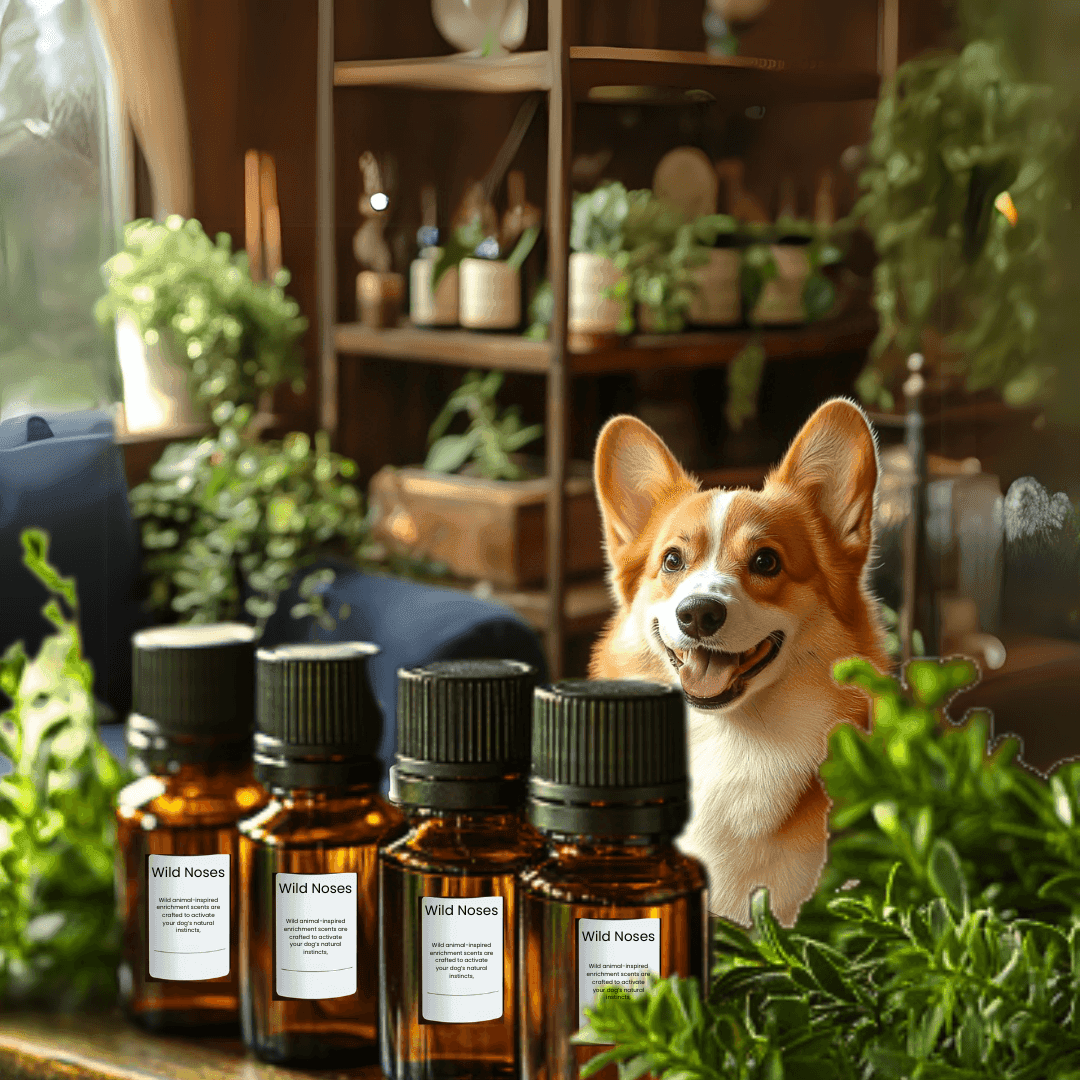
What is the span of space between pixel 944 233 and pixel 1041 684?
300 millimetres

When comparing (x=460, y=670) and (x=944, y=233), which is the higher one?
(x=944, y=233)

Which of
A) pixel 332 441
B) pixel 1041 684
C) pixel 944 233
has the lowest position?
pixel 1041 684

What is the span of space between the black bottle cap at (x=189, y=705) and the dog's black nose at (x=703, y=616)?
281 millimetres

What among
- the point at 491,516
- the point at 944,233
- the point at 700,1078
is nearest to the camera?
the point at 700,1078

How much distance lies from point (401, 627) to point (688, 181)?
42 centimetres

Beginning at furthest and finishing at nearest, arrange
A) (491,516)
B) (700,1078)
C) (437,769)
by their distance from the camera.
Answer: (491,516), (437,769), (700,1078)

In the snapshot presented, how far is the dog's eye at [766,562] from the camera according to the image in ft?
3.10

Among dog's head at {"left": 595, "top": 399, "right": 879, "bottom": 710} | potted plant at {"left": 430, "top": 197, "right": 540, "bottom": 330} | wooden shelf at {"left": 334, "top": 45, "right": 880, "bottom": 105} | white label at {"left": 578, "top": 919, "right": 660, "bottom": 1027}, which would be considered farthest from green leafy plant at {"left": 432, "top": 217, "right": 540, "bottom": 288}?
white label at {"left": 578, "top": 919, "right": 660, "bottom": 1027}

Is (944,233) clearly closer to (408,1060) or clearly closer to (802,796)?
(802,796)

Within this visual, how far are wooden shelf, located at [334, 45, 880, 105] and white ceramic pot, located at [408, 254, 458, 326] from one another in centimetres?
14

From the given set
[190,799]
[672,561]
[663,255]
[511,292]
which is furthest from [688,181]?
[190,799]

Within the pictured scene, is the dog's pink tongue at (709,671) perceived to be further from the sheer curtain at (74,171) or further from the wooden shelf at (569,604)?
the sheer curtain at (74,171)

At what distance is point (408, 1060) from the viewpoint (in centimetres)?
77

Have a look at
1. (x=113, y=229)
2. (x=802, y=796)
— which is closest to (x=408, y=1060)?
(x=802, y=796)
